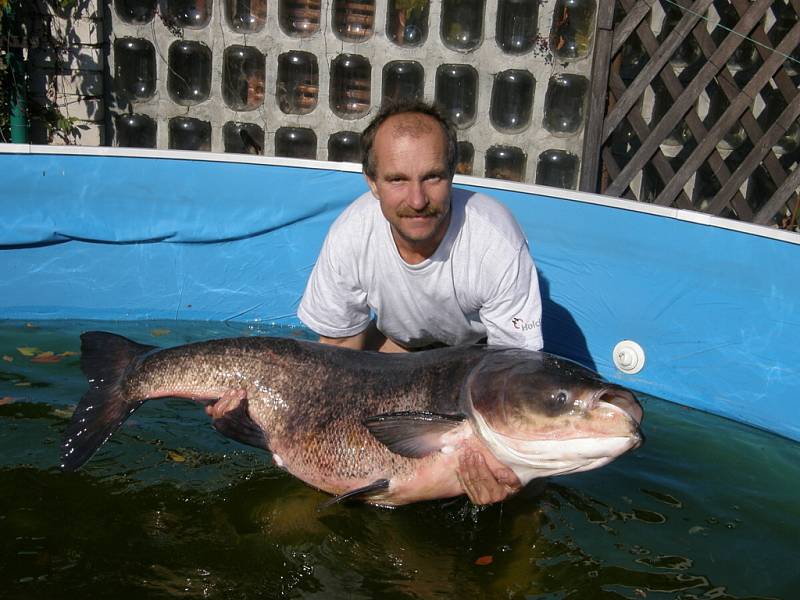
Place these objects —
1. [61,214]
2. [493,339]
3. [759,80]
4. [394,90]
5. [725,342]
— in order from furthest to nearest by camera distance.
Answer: [394,90] → [759,80] → [61,214] → [725,342] → [493,339]

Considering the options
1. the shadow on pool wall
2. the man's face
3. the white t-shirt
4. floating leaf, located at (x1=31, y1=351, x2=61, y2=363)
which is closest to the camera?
the man's face

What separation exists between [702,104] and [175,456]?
530 cm

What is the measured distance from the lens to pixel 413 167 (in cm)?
346

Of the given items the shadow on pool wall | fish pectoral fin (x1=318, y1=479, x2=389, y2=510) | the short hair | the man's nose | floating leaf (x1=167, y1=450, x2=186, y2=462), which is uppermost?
the short hair

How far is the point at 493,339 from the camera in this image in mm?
3756

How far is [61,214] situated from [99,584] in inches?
132

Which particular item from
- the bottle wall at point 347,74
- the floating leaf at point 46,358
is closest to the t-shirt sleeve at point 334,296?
the floating leaf at point 46,358

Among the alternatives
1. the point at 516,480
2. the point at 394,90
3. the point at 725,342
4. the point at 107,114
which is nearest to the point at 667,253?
the point at 725,342

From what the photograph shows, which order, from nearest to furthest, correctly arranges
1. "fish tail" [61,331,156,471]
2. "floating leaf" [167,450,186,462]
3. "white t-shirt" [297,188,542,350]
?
"fish tail" [61,331,156,471] < "white t-shirt" [297,188,542,350] < "floating leaf" [167,450,186,462]

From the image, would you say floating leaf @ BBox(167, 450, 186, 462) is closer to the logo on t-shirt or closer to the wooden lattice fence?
the logo on t-shirt

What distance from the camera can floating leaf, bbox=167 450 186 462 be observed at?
385cm

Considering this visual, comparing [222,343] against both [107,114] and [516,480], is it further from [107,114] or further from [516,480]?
[107,114]

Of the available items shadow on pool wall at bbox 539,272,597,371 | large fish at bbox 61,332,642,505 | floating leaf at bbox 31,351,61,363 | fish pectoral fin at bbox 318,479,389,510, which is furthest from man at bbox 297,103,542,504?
floating leaf at bbox 31,351,61,363

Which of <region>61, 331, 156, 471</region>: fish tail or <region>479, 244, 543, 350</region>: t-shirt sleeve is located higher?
<region>479, 244, 543, 350</region>: t-shirt sleeve
